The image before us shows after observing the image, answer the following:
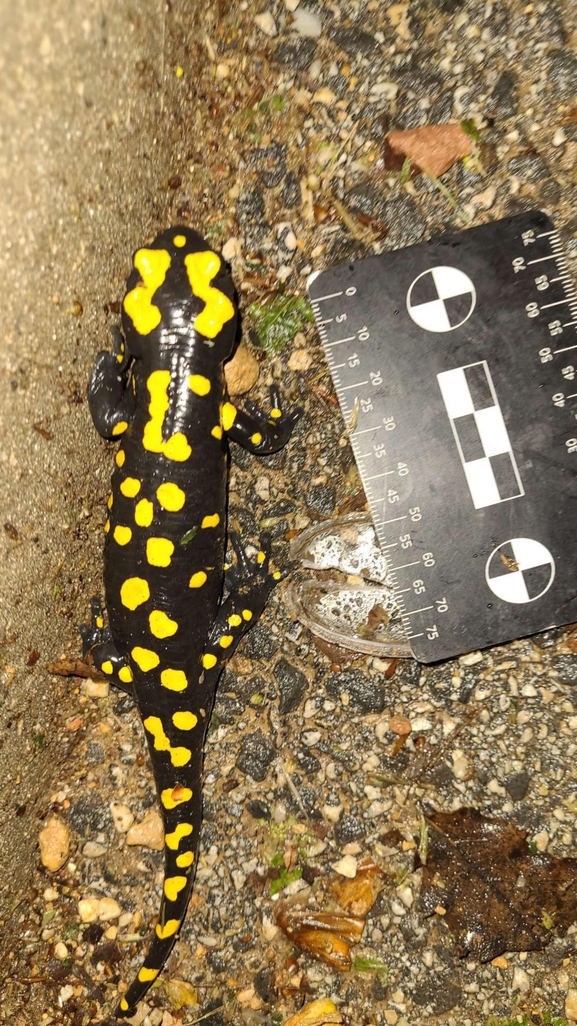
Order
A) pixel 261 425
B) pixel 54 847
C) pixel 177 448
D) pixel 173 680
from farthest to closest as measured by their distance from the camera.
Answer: pixel 54 847 → pixel 261 425 → pixel 173 680 → pixel 177 448

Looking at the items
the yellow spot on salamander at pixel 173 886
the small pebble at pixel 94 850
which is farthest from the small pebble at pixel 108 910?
the yellow spot on salamander at pixel 173 886

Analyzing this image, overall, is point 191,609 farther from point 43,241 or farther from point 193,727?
point 43,241

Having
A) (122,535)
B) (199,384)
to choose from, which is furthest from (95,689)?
(199,384)

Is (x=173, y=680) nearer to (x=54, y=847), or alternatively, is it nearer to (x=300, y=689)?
(x=300, y=689)

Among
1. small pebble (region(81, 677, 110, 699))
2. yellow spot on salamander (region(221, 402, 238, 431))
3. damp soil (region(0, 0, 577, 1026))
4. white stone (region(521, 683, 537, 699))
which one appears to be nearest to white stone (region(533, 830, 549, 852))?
damp soil (region(0, 0, 577, 1026))

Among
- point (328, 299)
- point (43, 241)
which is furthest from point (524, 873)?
point (43, 241)

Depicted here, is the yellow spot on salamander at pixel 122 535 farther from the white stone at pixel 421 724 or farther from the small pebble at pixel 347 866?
the small pebble at pixel 347 866
